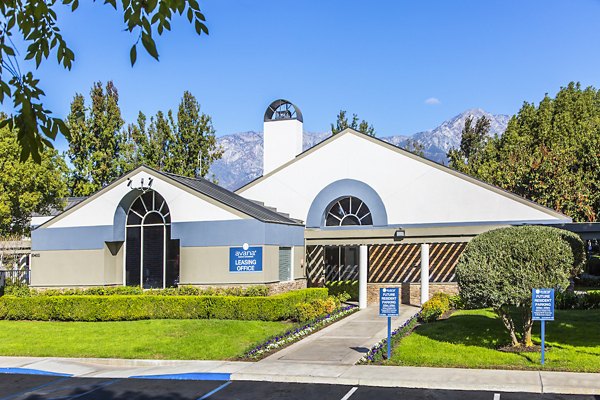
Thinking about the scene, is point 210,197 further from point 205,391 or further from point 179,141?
point 179,141

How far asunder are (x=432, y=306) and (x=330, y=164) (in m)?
11.7

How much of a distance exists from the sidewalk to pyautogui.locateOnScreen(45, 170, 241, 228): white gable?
9677 mm

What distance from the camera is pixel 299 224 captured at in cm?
3180

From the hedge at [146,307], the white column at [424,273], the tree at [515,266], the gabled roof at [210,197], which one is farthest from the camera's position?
the white column at [424,273]

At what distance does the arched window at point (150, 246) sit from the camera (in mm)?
29516

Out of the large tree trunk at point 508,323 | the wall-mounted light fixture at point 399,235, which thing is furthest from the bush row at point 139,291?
the large tree trunk at point 508,323

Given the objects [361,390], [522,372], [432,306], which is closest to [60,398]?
[361,390]

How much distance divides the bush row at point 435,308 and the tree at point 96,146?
31.8 m

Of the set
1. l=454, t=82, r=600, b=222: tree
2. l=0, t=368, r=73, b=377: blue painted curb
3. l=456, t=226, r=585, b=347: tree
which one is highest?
l=454, t=82, r=600, b=222: tree

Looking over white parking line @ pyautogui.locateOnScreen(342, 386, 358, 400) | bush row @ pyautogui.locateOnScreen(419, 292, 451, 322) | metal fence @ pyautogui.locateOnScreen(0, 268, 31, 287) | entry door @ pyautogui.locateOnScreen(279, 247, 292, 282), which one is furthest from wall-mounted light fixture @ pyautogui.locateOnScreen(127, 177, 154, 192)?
white parking line @ pyautogui.locateOnScreen(342, 386, 358, 400)

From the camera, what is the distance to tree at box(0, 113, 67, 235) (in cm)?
3569

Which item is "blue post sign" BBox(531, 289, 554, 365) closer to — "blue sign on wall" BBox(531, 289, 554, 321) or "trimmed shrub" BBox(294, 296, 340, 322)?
"blue sign on wall" BBox(531, 289, 554, 321)

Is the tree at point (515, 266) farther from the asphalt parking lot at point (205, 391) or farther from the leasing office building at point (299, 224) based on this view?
the leasing office building at point (299, 224)

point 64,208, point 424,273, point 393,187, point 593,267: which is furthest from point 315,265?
point 593,267
